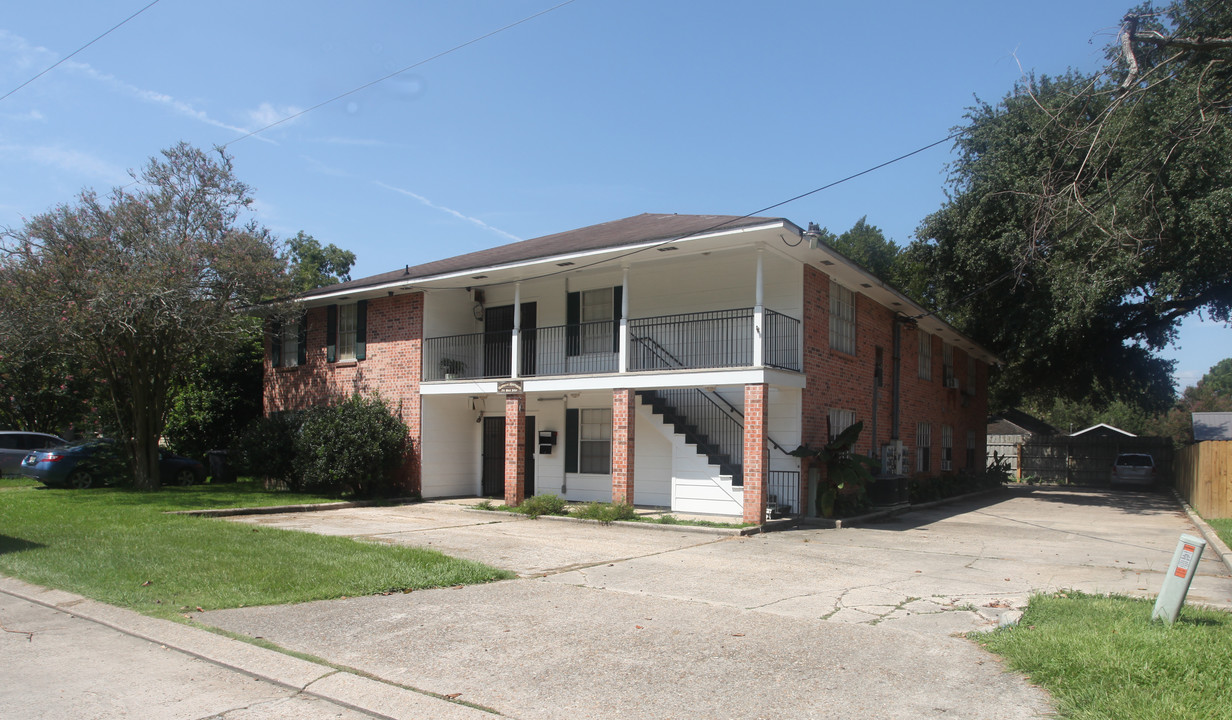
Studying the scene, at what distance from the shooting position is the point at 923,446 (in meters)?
22.8

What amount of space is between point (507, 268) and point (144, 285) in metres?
6.91

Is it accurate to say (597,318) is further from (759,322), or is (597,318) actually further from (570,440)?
(759,322)

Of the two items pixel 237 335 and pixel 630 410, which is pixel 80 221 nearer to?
pixel 237 335

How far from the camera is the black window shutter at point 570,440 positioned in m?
17.7

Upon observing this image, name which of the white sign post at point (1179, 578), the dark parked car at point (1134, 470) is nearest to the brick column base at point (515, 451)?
the white sign post at point (1179, 578)

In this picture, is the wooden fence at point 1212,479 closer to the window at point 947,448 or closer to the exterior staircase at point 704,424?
the window at point 947,448

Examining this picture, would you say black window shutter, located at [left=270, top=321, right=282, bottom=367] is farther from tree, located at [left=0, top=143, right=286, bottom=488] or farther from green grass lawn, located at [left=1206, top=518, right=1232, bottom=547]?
green grass lawn, located at [left=1206, top=518, right=1232, bottom=547]

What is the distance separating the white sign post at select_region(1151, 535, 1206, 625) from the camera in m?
5.73

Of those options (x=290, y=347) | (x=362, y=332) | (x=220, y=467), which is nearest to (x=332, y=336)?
(x=362, y=332)

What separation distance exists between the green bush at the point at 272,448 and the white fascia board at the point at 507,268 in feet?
10.4

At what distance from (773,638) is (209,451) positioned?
20.3 meters

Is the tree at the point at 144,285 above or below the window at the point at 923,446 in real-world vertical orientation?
above

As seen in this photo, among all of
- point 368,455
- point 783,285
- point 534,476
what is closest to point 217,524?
point 368,455

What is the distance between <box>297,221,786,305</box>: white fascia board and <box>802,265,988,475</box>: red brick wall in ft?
8.79
